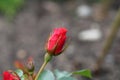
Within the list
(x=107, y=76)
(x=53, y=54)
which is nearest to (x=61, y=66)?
(x=107, y=76)

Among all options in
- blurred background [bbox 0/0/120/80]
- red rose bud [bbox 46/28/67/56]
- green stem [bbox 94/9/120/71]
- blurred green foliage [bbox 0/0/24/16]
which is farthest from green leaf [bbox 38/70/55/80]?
blurred green foliage [bbox 0/0/24/16]

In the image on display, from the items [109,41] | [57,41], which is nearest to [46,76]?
[57,41]

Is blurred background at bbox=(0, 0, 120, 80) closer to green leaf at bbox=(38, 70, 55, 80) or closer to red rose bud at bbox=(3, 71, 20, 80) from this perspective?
green leaf at bbox=(38, 70, 55, 80)

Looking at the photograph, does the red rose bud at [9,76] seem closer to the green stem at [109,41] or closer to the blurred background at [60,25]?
the green stem at [109,41]

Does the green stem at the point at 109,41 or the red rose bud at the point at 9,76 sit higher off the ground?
the red rose bud at the point at 9,76

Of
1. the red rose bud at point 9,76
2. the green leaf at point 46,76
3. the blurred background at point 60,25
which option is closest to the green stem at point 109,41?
the blurred background at point 60,25

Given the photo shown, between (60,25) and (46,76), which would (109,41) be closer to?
(60,25)

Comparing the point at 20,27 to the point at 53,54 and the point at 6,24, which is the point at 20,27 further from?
the point at 53,54
